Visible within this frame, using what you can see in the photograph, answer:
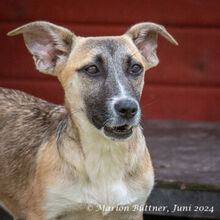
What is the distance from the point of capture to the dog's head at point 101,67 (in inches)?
168

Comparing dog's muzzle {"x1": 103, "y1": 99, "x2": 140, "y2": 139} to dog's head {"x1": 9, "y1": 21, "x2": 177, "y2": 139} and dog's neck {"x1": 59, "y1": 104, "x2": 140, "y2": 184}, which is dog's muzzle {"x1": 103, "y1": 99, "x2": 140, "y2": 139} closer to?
dog's head {"x1": 9, "y1": 21, "x2": 177, "y2": 139}

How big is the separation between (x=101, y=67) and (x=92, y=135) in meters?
0.50

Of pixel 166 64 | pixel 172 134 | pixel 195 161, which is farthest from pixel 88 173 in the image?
pixel 166 64

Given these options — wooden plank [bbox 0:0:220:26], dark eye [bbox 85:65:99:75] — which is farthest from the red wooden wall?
dark eye [bbox 85:65:99:75]

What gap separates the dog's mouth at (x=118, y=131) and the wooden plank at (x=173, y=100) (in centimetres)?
336

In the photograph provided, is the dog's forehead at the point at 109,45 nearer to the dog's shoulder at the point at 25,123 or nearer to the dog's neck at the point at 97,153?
the dog's neck at the point at 97,153

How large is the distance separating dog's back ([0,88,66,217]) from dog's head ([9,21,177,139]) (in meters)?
0.50

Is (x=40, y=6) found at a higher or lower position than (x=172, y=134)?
higher

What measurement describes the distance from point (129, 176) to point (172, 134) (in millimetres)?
2713

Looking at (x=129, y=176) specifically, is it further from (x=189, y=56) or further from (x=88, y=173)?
(x=189, y=56)

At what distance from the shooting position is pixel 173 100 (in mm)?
7898

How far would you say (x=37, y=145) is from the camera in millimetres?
5035

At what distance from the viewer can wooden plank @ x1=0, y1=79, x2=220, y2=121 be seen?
7840 millimetres

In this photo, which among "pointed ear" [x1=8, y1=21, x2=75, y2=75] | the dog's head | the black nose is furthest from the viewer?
"pointed ear" [x1=8, y1=21, x2=75, y2=75]
